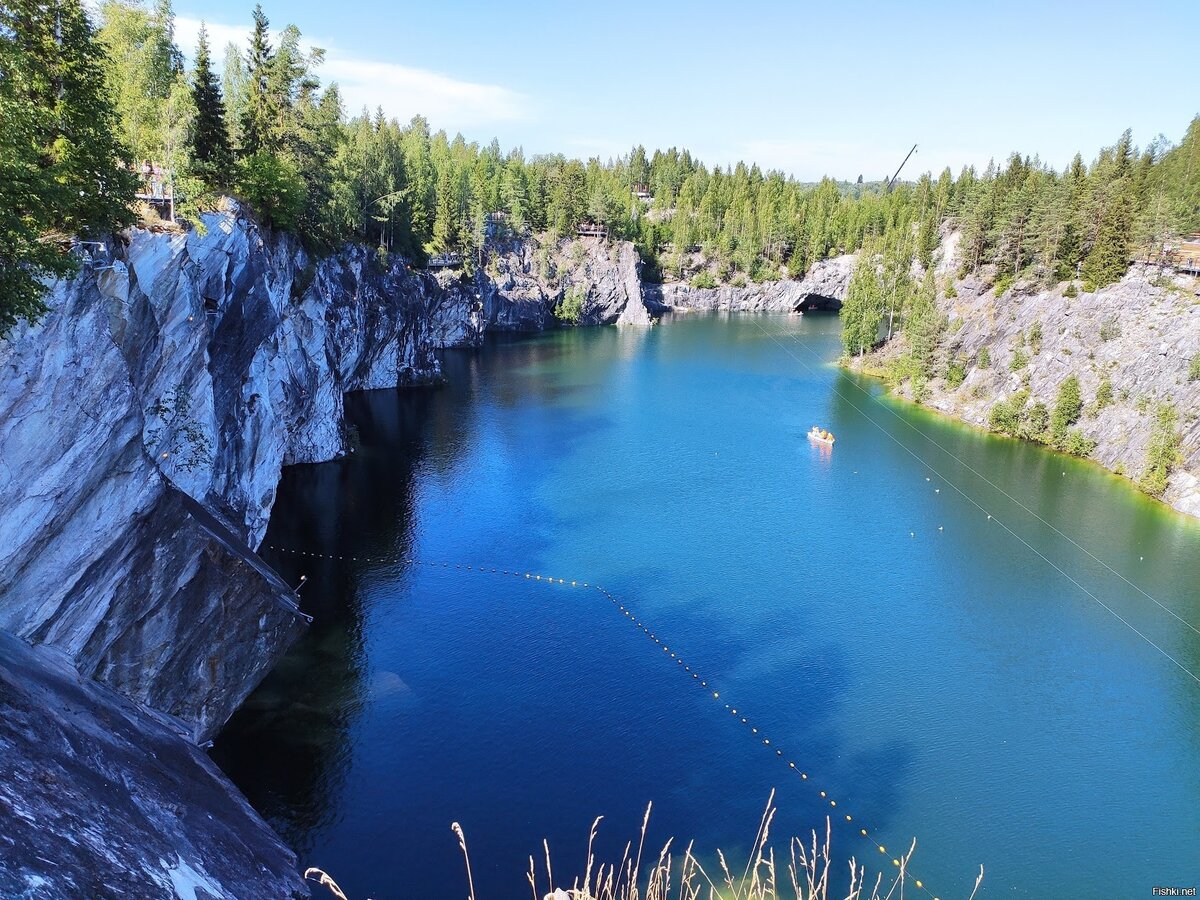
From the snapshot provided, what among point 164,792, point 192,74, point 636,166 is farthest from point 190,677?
point 636,166

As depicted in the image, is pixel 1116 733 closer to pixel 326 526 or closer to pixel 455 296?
pixel 326 526

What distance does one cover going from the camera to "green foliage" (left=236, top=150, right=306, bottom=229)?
4316 centimetres

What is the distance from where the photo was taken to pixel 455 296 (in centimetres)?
10700

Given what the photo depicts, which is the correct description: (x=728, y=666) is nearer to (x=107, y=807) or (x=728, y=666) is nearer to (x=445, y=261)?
(x=107, y=807)

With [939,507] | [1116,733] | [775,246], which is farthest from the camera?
[775,246]

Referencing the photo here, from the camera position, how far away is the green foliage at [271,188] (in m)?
43.2

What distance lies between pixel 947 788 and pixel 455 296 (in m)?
91.1

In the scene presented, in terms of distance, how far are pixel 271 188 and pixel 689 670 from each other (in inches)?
1415

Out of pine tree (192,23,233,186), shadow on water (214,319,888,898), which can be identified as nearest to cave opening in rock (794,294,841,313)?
shadow on water (214,319,888,898)

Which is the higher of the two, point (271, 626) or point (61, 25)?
point (61, 25)

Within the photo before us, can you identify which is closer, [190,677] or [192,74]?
[190,677]

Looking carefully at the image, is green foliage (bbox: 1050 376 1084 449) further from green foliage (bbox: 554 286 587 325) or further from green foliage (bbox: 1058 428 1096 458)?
green foliage (bbox: 554 286 587 325)

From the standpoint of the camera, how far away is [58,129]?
78.9ft

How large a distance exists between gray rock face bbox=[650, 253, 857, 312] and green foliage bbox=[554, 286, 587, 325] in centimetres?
2656
